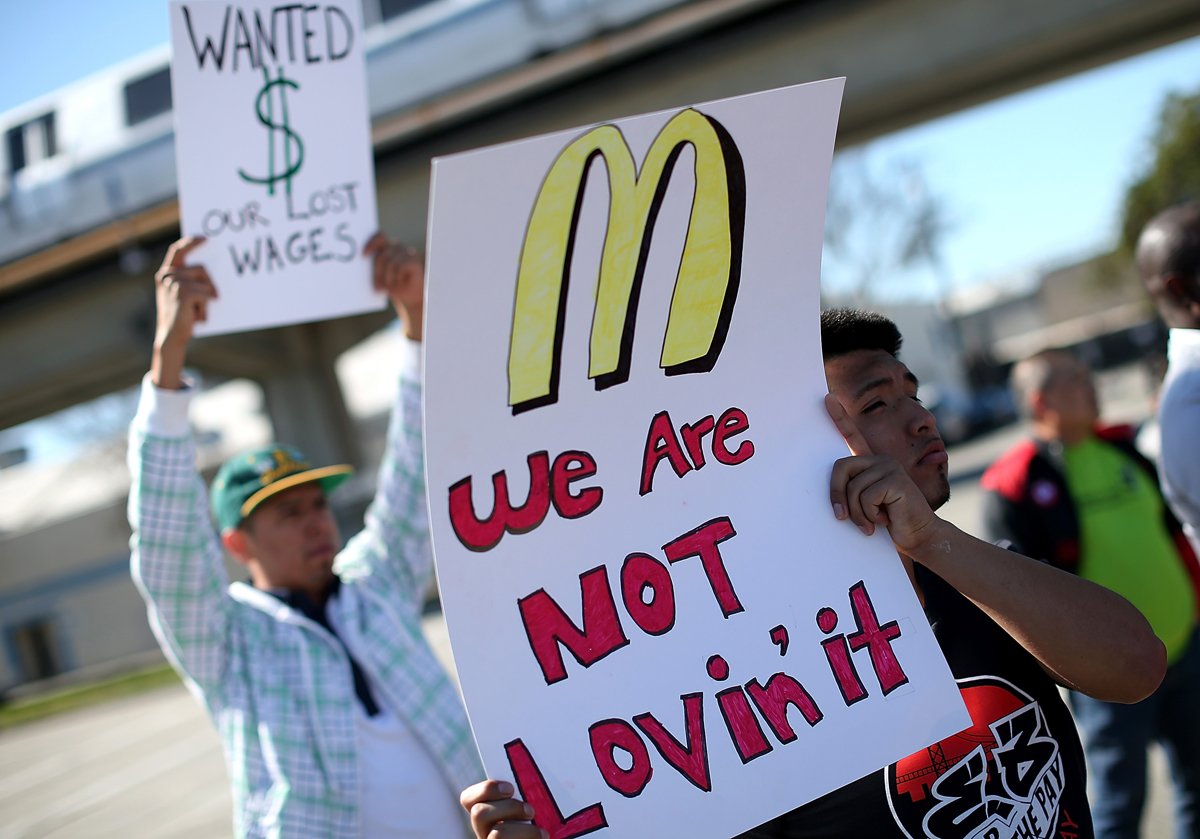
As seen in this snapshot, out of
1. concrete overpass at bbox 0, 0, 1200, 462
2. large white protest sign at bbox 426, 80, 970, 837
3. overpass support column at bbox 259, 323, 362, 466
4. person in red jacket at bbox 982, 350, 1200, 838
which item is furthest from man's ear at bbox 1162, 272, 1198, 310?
overpass support column at bbox 259, 323, 362, 466

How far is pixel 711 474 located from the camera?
1.34 m

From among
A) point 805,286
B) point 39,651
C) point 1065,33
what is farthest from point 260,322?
point 39,651

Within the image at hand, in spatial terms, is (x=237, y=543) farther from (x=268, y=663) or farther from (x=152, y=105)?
(x=152, y=105)

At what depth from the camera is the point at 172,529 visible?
2.12 m

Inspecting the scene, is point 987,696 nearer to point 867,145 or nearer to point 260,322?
point 260,322

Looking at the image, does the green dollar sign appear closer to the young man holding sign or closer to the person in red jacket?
the young man holding sign

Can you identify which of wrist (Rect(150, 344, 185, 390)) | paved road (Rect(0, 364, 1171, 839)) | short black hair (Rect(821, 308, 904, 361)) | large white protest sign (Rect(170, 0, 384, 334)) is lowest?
paved road (Rect(0, 364, 1171, 839))

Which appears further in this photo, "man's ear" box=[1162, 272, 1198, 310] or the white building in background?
the white building in background

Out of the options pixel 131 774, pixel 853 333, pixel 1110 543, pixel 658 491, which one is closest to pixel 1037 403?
pixel 1110 543

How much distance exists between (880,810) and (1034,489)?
2.22 m

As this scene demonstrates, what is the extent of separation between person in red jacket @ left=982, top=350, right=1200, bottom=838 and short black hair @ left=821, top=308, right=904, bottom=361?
1852 mm

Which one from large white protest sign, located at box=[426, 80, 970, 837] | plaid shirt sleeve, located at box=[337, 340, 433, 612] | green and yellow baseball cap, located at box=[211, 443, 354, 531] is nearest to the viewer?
large white protest sign, located at box=[426, 80, 970, 837]

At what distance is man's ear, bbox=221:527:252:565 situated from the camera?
2539mm

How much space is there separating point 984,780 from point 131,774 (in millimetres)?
10393
